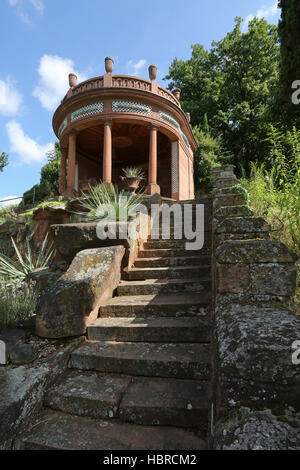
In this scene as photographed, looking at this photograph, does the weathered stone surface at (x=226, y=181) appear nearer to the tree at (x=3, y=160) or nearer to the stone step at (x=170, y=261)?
the stone step at (x=170, y=261)

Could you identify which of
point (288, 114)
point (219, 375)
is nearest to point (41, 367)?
point (219, 375)

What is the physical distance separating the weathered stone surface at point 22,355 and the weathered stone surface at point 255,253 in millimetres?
1682

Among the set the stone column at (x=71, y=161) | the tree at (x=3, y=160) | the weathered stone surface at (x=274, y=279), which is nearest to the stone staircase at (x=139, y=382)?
the weathered stone surface at (x=274, y=279)

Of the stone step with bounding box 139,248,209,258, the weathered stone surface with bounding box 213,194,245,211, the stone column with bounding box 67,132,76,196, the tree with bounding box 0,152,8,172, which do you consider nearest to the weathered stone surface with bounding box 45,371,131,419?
the stone step with bounding box 139,248,209,258

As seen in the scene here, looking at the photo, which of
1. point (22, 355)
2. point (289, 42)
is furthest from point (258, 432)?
point (289, 42)

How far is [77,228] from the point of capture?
3.55 metres

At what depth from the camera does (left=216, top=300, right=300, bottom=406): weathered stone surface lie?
108 cm

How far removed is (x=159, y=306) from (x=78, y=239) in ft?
5.11

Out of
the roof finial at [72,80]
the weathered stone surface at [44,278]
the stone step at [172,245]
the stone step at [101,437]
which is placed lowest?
the stone step at [101,437]

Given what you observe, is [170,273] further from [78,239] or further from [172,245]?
[78,239]

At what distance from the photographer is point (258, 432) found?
3.20 feet

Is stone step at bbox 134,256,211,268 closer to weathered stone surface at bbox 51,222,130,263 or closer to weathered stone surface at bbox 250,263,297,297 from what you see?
weathered stone surface at bbox 51,222,130,263

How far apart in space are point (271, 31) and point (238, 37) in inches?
95.8

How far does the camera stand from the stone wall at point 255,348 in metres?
1.01
